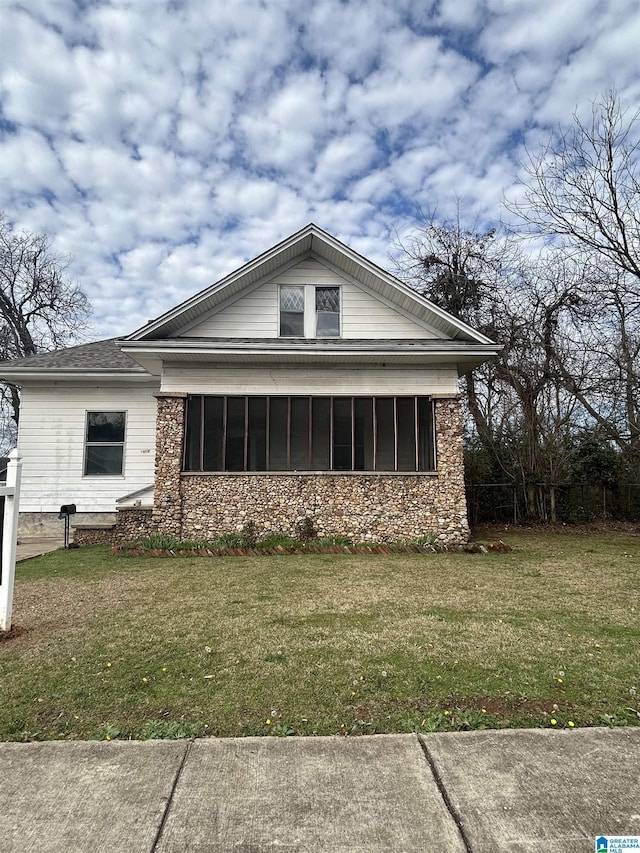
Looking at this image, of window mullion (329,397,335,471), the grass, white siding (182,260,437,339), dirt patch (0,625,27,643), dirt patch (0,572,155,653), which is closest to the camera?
the grass

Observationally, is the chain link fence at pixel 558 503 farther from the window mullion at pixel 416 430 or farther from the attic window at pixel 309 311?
the attic window at pixel 309 311

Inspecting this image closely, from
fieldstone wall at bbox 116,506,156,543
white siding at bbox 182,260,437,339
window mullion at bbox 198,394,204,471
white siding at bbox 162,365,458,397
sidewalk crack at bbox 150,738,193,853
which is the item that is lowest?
sidewalk crack at bbox 150,738,193,853

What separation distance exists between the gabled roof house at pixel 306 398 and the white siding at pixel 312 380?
1.0 inches

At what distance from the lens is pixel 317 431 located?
1184cm

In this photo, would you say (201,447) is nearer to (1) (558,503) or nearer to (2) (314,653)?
(2) (314,653)

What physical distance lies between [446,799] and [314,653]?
2062mm

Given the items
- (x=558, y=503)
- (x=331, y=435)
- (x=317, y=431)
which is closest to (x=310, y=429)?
(x=317, y=431)

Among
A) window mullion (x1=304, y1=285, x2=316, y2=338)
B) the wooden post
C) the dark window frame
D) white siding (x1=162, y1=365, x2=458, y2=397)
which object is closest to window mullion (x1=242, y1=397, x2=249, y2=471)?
white siding (x1=162, y1=365, x2=458, y2=397)

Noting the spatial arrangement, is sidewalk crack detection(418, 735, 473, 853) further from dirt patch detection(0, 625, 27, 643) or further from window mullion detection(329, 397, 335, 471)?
window mullion detection(329, 397, 335, 471)

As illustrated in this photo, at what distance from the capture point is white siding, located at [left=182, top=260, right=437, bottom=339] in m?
11.8

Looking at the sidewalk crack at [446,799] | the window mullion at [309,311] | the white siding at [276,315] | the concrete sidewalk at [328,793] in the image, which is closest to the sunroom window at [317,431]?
the white siding at [276,315]

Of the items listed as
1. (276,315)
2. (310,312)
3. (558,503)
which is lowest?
(558,503)

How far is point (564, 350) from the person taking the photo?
15477 millimetres

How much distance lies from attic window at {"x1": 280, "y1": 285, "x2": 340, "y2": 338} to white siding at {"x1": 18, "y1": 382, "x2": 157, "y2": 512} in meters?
4.45
